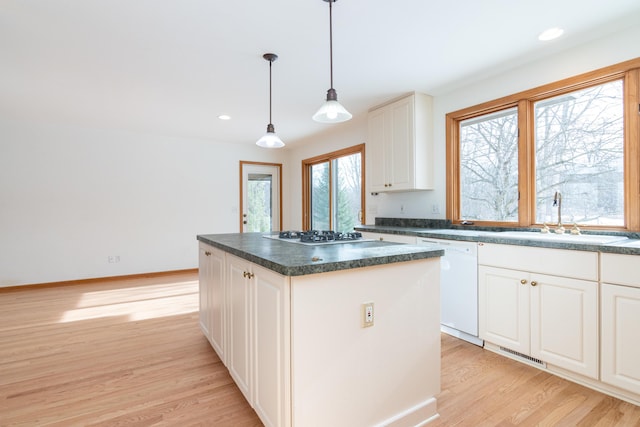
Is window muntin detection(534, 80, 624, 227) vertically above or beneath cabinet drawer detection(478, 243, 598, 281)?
above

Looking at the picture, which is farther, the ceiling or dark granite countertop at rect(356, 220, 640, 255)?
the ceiling

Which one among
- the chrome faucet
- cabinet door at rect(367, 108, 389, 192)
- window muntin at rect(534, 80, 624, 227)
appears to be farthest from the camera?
cabinet door at rect(367, 108, 389, 192)

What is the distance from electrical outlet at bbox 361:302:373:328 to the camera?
4.83 feet

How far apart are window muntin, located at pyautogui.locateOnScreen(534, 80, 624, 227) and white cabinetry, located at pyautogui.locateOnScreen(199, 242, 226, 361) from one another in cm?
263

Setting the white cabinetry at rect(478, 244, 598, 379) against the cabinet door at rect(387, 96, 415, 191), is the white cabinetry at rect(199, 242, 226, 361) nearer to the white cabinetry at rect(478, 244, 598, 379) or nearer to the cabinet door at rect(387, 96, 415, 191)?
the white cabinetry at rect(478, 244, 598, 379)

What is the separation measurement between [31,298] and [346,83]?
4642mm

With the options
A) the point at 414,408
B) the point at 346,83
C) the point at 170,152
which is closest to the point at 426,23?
the point at 346,83

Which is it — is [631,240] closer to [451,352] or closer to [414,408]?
[451,352]

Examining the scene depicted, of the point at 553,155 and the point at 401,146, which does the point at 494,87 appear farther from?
the point at 401,146

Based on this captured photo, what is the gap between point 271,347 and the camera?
1.41 m

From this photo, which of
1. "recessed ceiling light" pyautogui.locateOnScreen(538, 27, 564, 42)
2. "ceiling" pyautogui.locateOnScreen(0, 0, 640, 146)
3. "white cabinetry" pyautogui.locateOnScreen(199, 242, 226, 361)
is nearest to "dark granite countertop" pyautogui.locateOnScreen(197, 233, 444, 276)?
"white cabinetry" pyautogui.locateOnScreen(199, 242, 226, 361)

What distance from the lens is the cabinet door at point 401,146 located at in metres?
3.41

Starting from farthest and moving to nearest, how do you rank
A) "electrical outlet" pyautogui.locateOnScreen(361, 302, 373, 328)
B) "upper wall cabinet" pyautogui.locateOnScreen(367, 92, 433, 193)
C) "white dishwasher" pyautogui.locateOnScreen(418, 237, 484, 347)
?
"upper wall cabinet" pyautogui.locateOnScreen(367, 92, 433, 193)
"white dishwasher" pyautogui.locateOnScreen(418, 237, 484, 347)
"electrical outlet" pyautogui.locateOnScreen(361, 302, 373, 328)

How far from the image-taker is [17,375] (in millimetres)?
2191
